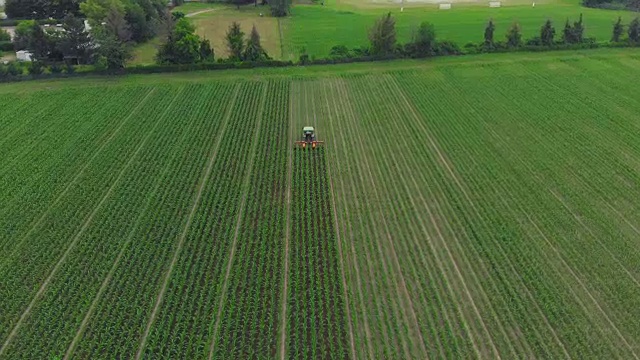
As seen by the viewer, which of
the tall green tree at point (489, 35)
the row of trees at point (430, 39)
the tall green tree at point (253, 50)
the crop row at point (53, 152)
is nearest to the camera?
the crop row at point (53, 152)

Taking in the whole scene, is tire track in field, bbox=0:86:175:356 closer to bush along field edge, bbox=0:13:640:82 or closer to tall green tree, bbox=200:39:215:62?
bush along field edge, bbox=0:13:640:82

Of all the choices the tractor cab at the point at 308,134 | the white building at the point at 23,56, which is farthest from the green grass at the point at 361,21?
the tractor cab at the point at 308,134

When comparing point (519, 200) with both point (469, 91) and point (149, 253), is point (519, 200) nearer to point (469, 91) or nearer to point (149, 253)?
point (469, 91)

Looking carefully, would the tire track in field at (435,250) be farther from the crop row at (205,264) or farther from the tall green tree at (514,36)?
the tall green tree at (514,36)

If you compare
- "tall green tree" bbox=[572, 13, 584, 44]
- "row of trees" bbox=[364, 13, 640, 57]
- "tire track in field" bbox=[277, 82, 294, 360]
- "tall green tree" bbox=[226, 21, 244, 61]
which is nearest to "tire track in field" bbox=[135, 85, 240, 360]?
"tire track in field" bbox=[277, 82, 294, 360]

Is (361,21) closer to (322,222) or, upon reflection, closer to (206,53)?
(206,53)
